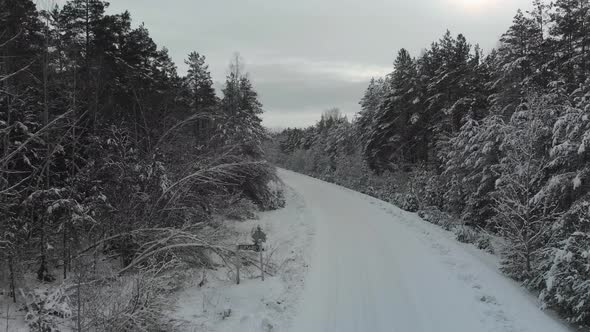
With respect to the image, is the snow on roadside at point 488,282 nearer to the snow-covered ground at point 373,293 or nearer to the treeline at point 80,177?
the snow-covered ground at point 373,293

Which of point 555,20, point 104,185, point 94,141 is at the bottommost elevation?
point 104,185

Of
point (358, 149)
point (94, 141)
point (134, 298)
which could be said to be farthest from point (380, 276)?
point (358, 149)

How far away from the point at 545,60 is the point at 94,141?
2535cm

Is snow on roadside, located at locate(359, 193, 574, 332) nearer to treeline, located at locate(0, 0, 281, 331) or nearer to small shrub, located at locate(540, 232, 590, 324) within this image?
small shrub, located at locate(540, 232, 590, 324)

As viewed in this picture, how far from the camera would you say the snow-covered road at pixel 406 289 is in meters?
8.99

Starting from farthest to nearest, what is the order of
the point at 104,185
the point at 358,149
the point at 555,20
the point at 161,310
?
1. the point at 358,149
2. the point at 555,20
3. the point at 104,185
4. the point at 161,310

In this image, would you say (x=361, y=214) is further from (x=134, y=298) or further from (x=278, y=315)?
(x=134, y=298)

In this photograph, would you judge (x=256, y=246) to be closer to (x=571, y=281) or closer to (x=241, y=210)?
(x=241, y=210)

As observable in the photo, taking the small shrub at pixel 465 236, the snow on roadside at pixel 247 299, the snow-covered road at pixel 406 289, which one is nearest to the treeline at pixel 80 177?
the snow on roadside at pixel 247 299

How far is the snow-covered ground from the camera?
8945 millimetres

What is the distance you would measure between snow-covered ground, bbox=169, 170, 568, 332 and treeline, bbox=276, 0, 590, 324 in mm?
1218

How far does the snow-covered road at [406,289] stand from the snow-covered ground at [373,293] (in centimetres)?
2

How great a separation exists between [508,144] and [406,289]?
8338 millimetres

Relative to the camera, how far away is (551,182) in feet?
40.2
